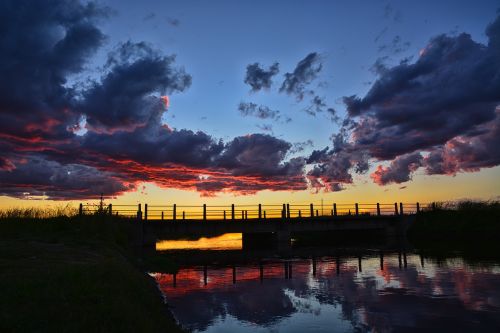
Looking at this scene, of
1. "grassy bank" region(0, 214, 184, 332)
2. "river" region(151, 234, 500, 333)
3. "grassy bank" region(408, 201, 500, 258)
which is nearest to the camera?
"grassy bank" region(0, 214, 184, 332)

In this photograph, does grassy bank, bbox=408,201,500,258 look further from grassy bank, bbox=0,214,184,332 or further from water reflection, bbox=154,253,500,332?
grassy bank, bbox=0,214,184,332

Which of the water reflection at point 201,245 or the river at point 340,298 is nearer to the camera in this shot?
the river at point 340,298

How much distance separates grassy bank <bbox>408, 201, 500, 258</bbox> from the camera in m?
40.9

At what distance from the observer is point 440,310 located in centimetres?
1235

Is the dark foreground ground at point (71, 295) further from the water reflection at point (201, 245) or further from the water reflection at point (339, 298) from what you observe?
the water reflection at point (201, 245)

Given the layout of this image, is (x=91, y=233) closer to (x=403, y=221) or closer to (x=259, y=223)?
(x=259, y=223)

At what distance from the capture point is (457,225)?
146 ft

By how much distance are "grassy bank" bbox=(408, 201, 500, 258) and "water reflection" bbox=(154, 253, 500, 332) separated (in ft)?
66.5

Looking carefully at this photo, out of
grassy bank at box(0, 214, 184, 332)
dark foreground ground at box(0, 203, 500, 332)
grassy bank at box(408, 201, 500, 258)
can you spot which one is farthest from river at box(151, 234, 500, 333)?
grassy bank at box(408, 201, 500, 258)

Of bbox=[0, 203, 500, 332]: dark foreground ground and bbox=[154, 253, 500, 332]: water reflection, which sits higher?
bbox=[0, 203, 500, 332]: dark foreground ground

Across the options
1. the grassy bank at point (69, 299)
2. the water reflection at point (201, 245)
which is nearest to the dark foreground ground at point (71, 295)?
the grassy bank at point (69, 299)

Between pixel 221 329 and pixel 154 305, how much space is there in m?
1.92

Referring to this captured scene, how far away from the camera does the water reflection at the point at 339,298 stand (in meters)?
11.2

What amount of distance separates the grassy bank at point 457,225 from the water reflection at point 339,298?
798 inches
